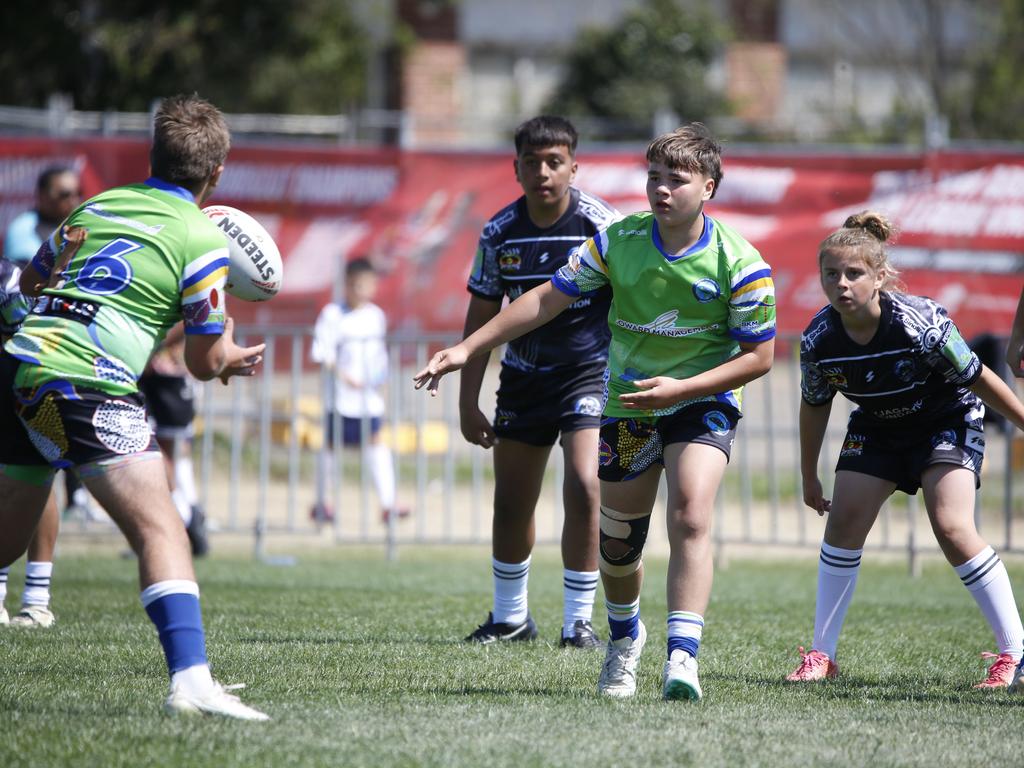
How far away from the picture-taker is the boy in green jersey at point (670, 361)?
4816 mm

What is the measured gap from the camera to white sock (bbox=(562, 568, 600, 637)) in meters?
6.36

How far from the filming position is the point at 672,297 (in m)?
4.97

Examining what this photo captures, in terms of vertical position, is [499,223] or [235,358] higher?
[499,223]

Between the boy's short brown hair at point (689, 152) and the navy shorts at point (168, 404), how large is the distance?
6174mm

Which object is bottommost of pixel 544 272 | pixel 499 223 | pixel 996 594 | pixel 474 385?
pixel 996 594

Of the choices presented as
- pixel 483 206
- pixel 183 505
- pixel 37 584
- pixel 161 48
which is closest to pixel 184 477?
pixel 183 505

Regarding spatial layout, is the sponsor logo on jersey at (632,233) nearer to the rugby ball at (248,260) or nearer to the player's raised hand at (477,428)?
the rugby ball at (248,260)

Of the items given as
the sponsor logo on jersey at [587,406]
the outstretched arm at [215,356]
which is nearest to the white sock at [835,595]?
the sponsor logo on jersey at [587,406]

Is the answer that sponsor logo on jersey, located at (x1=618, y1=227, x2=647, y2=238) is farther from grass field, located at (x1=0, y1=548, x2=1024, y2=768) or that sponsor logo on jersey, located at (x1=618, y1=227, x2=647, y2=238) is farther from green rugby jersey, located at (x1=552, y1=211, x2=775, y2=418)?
grass field, located at (x1=0, y1=548, x2=1024, y2=768)

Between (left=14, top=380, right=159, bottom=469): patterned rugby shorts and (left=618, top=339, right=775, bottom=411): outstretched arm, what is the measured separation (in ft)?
5.35

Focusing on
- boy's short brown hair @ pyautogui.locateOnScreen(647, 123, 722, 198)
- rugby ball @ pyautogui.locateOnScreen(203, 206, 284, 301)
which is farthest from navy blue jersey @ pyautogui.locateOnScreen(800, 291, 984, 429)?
rugby ball @ pyautogui.locateOnScreen(203, 206, 284, 301)

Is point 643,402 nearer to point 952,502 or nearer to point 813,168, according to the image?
point 952,502

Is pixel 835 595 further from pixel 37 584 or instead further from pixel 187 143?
pixel 37 584

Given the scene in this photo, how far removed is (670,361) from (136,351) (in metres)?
1.88
